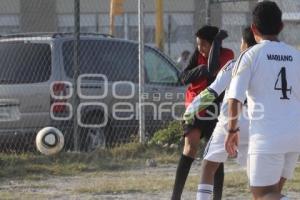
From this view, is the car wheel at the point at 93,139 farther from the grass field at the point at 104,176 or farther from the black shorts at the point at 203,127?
the black shorts at the point at 203,127

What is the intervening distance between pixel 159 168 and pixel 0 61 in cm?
291

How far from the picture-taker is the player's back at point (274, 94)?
5.56m

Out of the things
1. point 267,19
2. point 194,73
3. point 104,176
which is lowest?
point 104,176

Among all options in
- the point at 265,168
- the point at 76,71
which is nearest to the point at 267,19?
the point at 265,168

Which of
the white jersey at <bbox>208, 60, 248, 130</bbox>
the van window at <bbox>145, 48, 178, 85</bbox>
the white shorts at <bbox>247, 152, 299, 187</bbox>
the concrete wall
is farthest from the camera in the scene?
the concrete wall

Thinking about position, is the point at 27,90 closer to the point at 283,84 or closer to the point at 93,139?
the point at 93,139

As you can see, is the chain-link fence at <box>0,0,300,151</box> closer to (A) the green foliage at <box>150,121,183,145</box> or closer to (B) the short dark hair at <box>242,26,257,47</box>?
(A) the green foliage at <box>150,121,183,145</box>

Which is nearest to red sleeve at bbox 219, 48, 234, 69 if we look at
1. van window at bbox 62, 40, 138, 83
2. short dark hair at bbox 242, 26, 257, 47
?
short dark hair at bbox 242, 26, 257, 47

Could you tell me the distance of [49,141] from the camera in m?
11.3

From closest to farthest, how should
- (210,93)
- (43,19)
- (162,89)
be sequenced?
1. (210,93)
2. (162,89)
3. (43,19)

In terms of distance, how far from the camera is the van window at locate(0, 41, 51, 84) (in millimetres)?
11742

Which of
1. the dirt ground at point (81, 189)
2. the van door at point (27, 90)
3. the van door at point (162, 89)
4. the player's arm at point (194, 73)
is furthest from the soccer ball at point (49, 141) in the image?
the player's arm at point (194, 73)

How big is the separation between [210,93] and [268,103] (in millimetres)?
1688

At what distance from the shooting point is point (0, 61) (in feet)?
39.3
